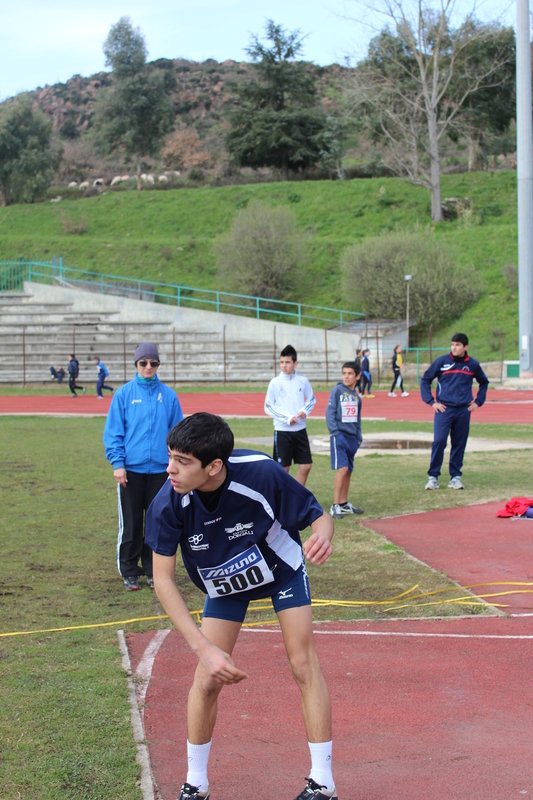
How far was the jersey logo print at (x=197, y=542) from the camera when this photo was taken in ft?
10.4

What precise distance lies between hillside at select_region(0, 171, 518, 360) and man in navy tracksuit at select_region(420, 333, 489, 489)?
32.6 metres

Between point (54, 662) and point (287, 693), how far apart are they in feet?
4.80

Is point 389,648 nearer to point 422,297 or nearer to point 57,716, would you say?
point 57,716

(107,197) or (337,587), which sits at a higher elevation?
(107,197)

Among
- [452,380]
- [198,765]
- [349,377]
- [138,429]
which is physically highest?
[349,377]

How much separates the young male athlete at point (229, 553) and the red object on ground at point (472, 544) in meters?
3.24

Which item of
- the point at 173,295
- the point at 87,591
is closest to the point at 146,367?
the point at 87,591

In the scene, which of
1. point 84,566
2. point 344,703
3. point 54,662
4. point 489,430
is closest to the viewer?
point 344,703

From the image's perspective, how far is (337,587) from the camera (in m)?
6.45

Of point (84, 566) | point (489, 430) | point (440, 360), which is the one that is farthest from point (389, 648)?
point (489, 430)

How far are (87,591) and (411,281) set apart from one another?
3909 centimetres

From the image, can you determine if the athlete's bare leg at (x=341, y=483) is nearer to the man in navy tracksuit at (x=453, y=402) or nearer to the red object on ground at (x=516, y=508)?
the red object on ground at (x=516, y=508)

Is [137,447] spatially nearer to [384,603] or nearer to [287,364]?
[384,603]

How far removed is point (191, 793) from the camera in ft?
10.3
